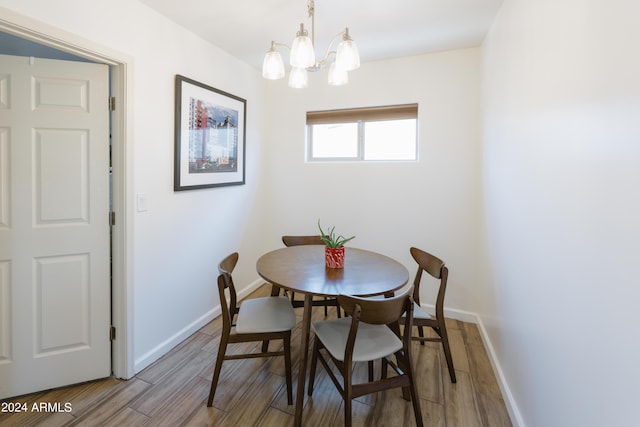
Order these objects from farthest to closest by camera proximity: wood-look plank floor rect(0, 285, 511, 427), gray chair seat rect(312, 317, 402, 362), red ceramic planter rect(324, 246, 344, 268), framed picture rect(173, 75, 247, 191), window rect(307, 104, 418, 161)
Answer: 1. window rect(307, 104, 418, 161)
2. framed picture rect(173, 75, 247, 191)
3. red ceramic planter rect(324, 246, 344, 268)
4. wood-look plank floor rect(0, 285, 511, 427)
5. gray chair seat rect(312, 317, 402, 362)

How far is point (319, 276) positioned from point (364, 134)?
72.1 inches

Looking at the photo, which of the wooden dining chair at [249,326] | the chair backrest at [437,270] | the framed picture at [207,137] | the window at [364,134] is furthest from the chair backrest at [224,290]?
the window at [364,134]

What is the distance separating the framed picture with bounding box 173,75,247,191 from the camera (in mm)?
2326

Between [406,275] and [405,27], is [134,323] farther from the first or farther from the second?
[405,27]

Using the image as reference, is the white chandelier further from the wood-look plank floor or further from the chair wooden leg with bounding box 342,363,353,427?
the wood-look plank floor

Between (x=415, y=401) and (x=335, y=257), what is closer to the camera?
(x=415, y=401)

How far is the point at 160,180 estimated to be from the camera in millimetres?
2195

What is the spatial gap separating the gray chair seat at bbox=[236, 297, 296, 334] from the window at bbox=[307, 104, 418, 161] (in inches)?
69.0

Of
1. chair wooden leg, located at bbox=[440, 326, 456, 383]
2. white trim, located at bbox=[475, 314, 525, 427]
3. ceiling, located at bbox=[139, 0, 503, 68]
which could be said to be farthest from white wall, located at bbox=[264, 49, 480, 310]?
chair wooden leg, located at bbox=[440, 326, 456, 383]

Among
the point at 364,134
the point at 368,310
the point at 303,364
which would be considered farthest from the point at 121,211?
the point at 364,134

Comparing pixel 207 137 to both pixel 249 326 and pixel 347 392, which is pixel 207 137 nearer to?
pixel 249 326

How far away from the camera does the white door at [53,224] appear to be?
1709 millimetres

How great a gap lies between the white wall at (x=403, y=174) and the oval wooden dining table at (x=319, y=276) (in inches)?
32.0

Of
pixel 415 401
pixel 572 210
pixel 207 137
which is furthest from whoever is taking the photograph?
pixel 207 137
